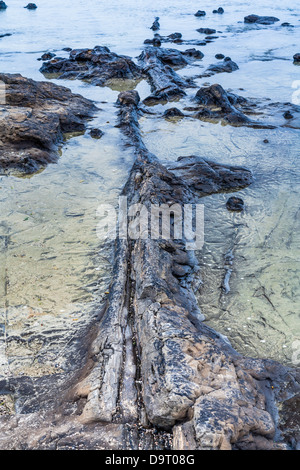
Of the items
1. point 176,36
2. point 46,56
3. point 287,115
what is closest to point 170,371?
point 287,115

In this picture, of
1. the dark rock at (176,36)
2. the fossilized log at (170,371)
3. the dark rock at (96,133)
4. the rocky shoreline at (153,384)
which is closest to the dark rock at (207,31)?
the dark rock at (176,36)

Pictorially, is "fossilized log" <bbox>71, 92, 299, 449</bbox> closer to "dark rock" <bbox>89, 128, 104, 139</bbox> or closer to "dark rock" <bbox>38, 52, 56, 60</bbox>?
"dark rock" <bbox>89, 128, 104, 139</bbox>

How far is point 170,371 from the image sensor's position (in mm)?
3461

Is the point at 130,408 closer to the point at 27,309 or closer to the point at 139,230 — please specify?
the point at 27,309

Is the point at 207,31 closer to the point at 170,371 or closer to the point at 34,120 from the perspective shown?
the point at 34,120

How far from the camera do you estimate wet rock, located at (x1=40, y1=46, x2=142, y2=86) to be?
15672 mm

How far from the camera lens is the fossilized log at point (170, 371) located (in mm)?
3145

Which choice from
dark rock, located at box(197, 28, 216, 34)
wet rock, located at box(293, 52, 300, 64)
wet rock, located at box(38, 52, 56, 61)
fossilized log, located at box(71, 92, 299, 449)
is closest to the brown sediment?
fossilized log, located at box(71, 92, 299, 449)

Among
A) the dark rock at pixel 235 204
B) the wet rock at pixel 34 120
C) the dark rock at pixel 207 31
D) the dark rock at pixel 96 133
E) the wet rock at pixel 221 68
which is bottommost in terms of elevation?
the dark rock at pixel 207 31

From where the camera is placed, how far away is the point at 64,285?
5609 mm

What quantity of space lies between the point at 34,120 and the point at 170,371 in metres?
7.92

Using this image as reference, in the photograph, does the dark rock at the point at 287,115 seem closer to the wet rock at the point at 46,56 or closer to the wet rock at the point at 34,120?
the wet rock at the point at 34,120

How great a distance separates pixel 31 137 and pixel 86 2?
3901 cm

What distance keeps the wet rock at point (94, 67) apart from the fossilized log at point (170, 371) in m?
11.8
